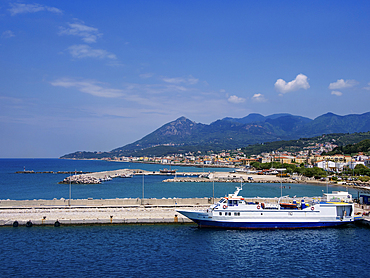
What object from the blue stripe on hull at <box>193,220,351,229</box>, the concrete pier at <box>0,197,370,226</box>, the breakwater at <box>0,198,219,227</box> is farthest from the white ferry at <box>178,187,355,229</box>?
the breakwater at <box>0,198,219,227</box>

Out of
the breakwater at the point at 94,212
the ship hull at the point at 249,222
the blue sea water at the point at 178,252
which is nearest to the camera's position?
the blue sea water at the point at 178,252

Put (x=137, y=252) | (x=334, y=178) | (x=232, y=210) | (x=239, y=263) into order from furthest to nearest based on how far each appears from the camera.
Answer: (x=334, y=178) < (x=232, y=210) < (x=137, y=252) < (x=239, y=263)

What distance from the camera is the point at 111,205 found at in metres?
33.8

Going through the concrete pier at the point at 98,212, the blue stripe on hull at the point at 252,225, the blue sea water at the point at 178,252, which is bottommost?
the blue sea water at the point at 178,252

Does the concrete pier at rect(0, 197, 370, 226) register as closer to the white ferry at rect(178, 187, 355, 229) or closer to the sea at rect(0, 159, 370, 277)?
the sea at rect(0, 159, 370, 277)

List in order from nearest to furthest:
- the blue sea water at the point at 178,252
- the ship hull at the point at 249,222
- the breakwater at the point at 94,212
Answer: the blue sea water at the point at 178,252, the ship hull at the point at 249,222, the breakwater at the point at 94,212

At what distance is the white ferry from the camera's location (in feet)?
89.6

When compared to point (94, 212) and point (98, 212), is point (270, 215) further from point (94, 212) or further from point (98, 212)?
point (94, 212)

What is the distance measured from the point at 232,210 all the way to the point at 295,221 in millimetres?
5602

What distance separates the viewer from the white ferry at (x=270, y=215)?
27297 mm

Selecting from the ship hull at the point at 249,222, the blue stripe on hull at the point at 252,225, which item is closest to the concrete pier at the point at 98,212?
the ship hull at the point at 249,222

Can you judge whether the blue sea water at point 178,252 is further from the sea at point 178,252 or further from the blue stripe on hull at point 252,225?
the blue stripe on hull at point 252,225

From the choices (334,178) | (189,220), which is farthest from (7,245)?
(334,178)

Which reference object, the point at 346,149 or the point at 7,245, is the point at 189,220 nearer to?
the point at 7,245
